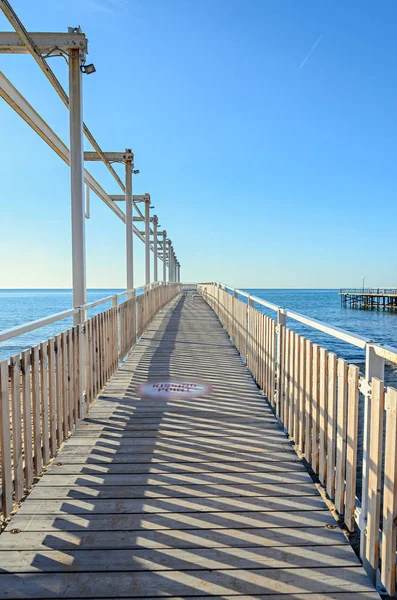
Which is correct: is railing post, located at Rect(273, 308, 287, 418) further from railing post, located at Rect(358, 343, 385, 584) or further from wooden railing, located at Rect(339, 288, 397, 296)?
wooden railing, located at Rect(339, 288, 397, 296)

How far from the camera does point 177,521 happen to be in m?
2.15

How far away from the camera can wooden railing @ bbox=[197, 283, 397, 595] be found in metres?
1.62

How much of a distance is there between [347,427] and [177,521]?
1.02m

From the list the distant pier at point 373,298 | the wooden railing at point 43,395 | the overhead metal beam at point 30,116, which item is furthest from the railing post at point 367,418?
the distant pier at point 373,298

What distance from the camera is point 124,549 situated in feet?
6.32

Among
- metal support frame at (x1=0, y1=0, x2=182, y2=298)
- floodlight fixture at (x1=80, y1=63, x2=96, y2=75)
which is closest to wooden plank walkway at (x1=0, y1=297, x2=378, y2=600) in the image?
metal support frame at (x1=0, y1=0, x2=182, y2=298)

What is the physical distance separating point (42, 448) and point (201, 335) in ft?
21.4

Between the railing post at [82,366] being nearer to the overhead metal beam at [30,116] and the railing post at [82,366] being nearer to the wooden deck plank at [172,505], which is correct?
the wooden deck plank at [172,505]

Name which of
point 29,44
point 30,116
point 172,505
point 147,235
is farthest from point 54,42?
point 147,235

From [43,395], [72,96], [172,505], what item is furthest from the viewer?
[72,96]

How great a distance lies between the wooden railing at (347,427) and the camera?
1.62 meters

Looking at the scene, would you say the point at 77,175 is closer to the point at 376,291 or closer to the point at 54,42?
the point at 54,42

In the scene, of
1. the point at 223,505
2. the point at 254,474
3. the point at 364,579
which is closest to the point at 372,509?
the point at 364,579

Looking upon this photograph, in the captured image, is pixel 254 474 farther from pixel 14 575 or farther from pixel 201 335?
pixel 201 335
